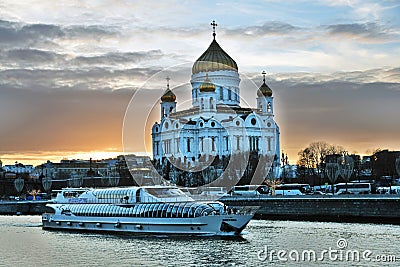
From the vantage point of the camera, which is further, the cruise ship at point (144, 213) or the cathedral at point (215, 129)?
the cathedral at point (215, 129)

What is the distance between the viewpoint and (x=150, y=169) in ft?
289

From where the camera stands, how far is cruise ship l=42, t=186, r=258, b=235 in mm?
38562

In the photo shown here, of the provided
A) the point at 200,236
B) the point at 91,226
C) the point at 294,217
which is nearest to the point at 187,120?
the point at 294,217

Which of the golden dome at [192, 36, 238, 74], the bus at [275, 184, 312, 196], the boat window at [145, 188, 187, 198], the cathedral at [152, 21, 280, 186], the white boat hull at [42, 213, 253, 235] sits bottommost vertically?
the white boat hull at [42, 213, 253, 235]

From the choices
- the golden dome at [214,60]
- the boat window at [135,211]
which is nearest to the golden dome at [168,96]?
the golden dome at [214,60]

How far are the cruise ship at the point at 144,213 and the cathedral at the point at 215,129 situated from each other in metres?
33.0

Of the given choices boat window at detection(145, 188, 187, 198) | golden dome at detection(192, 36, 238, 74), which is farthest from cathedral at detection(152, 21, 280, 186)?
boat window at detection(145, 188, 187, 198)

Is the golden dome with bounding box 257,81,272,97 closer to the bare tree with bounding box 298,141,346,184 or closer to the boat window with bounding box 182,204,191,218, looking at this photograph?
the bare tree with bounding box 298,141,346,184

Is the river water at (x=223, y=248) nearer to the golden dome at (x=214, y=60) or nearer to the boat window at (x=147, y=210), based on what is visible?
the boat window at (x=147, y=210)

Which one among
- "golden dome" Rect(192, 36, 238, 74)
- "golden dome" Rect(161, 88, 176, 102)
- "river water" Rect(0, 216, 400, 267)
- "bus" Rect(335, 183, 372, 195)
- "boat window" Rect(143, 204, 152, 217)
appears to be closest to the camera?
"river water" Rect(0, 216, 400, 267)

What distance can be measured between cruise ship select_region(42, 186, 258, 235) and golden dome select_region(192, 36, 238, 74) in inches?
1786

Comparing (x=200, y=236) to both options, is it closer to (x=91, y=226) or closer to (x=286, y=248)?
(x=286, y=248)

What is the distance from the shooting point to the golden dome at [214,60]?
9125 centimetres

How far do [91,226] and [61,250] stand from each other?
9.06 meters
